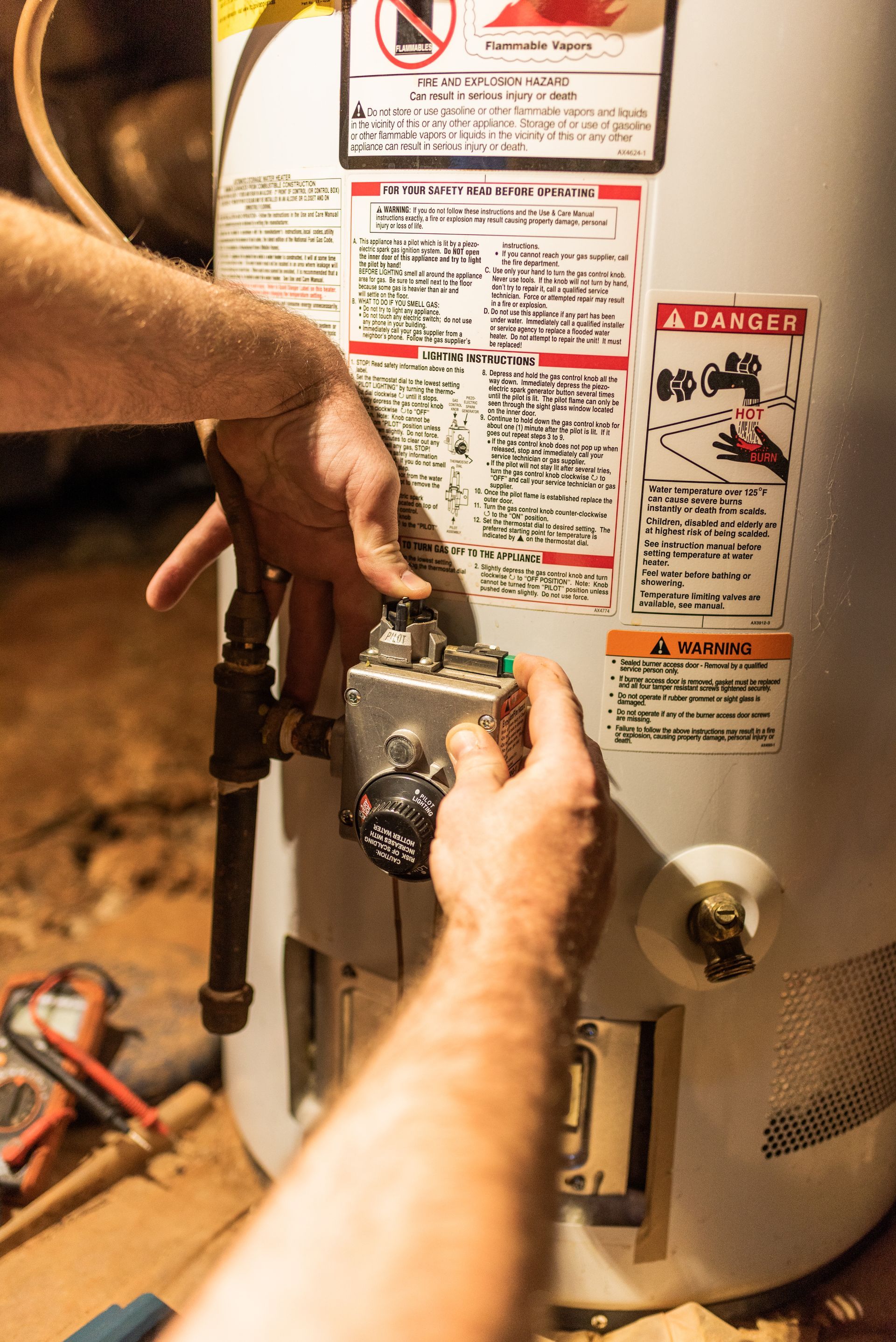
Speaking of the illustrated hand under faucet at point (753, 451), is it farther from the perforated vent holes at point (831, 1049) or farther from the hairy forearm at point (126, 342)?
the perforated vent holes at point (831, 1049)

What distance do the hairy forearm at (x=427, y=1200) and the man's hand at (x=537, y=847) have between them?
42 millimetres

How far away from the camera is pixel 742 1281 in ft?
2.66

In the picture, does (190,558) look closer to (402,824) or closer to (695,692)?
(402,824)

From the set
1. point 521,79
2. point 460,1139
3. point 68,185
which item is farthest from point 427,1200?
point 68,185

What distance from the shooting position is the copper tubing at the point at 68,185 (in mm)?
714

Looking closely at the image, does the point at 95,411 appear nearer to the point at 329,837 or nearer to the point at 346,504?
the point at 346,504

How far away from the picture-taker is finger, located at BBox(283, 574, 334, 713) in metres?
0.78

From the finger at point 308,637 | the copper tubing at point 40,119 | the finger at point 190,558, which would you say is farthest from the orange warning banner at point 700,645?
the copper tubing at point 40,119

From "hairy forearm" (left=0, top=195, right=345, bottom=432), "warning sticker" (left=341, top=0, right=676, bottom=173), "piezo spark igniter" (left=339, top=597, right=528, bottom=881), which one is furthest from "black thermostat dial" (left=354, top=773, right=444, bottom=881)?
"warning sticker" (left=341, top=0, right=676, bottom=173)

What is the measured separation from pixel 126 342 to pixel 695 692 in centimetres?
46

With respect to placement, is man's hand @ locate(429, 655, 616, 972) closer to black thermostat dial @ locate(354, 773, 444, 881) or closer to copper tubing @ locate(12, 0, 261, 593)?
black thermostat dial @ locate(354, 773, 444, 881)

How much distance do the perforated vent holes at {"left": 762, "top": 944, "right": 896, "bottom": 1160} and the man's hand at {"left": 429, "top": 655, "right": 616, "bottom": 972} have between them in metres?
0.32

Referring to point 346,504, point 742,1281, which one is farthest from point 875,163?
point 742,1281

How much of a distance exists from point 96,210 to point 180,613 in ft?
7.78
